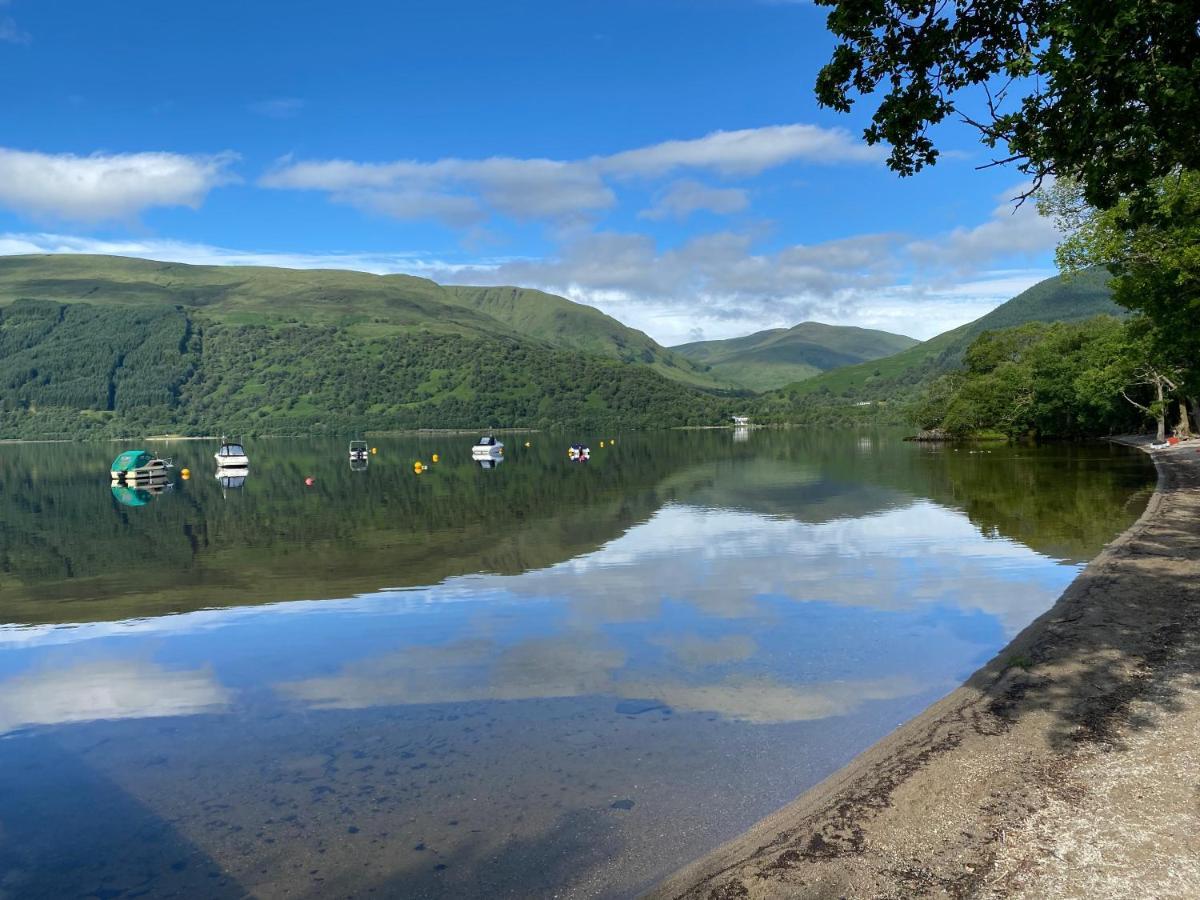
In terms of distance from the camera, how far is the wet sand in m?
8.46

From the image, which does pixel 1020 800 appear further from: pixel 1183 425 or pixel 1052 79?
pixel 1183 425

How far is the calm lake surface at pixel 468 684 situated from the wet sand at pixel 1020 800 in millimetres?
1429

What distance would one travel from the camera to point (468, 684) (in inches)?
720

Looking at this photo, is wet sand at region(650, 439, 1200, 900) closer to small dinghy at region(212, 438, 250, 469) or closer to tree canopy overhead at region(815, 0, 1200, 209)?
tree canopy overhead at region(815, 0, 1200, 209)

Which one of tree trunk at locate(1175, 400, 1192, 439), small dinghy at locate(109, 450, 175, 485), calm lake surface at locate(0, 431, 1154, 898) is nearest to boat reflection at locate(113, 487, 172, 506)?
small dinghy at locate(109, 450, 175, 485)

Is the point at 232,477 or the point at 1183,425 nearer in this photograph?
the point at 1183,425

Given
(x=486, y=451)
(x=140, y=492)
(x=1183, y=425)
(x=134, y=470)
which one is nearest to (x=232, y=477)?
(x=134, y=470)

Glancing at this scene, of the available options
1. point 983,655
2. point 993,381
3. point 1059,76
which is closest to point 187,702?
point 983,655

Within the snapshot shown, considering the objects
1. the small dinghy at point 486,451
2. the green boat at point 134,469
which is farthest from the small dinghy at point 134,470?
the small dinghy at point 486,451

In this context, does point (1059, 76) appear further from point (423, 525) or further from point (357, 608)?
point (423, 525)

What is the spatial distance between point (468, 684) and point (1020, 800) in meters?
11.6

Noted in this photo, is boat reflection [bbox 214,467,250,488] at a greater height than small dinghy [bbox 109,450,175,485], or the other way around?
small dinghy [bbox 109,450,175,485]

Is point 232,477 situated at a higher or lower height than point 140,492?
higher

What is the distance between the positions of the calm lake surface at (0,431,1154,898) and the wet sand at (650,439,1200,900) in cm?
143
